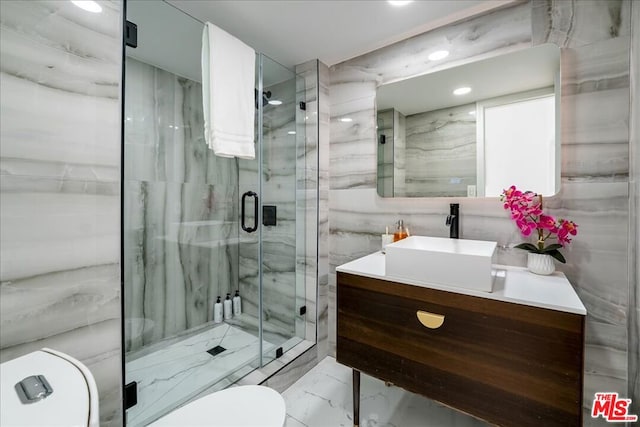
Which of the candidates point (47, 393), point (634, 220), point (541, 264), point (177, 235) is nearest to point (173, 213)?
point (177, 235)

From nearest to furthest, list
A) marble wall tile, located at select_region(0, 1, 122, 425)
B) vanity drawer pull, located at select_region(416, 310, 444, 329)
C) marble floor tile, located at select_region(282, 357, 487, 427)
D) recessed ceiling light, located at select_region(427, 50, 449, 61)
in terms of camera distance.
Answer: marble wall tile, located at select_region(0, 1, 122, 425), vanity drawer pull, located at select_region(416, 310, 444, 329), marble floor tile, located at select_region(282, 357, 487, 427), recessed ceiling light, located at select_region(427, 50, 449, 61)

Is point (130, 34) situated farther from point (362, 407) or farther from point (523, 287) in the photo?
point (362, 407)

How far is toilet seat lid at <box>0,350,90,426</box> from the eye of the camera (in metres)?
0.54

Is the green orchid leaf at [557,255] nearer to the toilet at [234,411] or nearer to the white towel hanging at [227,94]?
the toilet at [234,411]

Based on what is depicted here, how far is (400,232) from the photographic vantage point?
1.70m

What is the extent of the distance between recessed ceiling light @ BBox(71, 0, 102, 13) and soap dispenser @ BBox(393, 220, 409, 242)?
5.55 feet

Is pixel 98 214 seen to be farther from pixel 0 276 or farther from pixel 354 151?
pixel 354 151

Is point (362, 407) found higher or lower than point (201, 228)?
lower

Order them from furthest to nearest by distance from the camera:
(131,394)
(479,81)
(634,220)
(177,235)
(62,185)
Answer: (177,235), (479,81), (131,394), (634,220), (62,185)

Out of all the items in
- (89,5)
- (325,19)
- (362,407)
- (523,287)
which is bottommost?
(362,407)

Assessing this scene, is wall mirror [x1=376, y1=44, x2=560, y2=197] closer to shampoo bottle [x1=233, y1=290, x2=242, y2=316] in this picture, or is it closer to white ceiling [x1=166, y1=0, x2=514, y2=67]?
white ceiling [x1=166, y1=0, x2=514, y2=67]

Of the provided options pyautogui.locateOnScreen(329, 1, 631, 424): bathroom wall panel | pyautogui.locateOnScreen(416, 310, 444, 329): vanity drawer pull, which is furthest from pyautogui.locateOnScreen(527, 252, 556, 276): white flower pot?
pyautogui.locateOnScreen(416, 310, 444, 329): vanity drawer pull

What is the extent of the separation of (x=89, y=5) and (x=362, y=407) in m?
2.24

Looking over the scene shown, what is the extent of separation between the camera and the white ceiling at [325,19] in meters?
1.39
